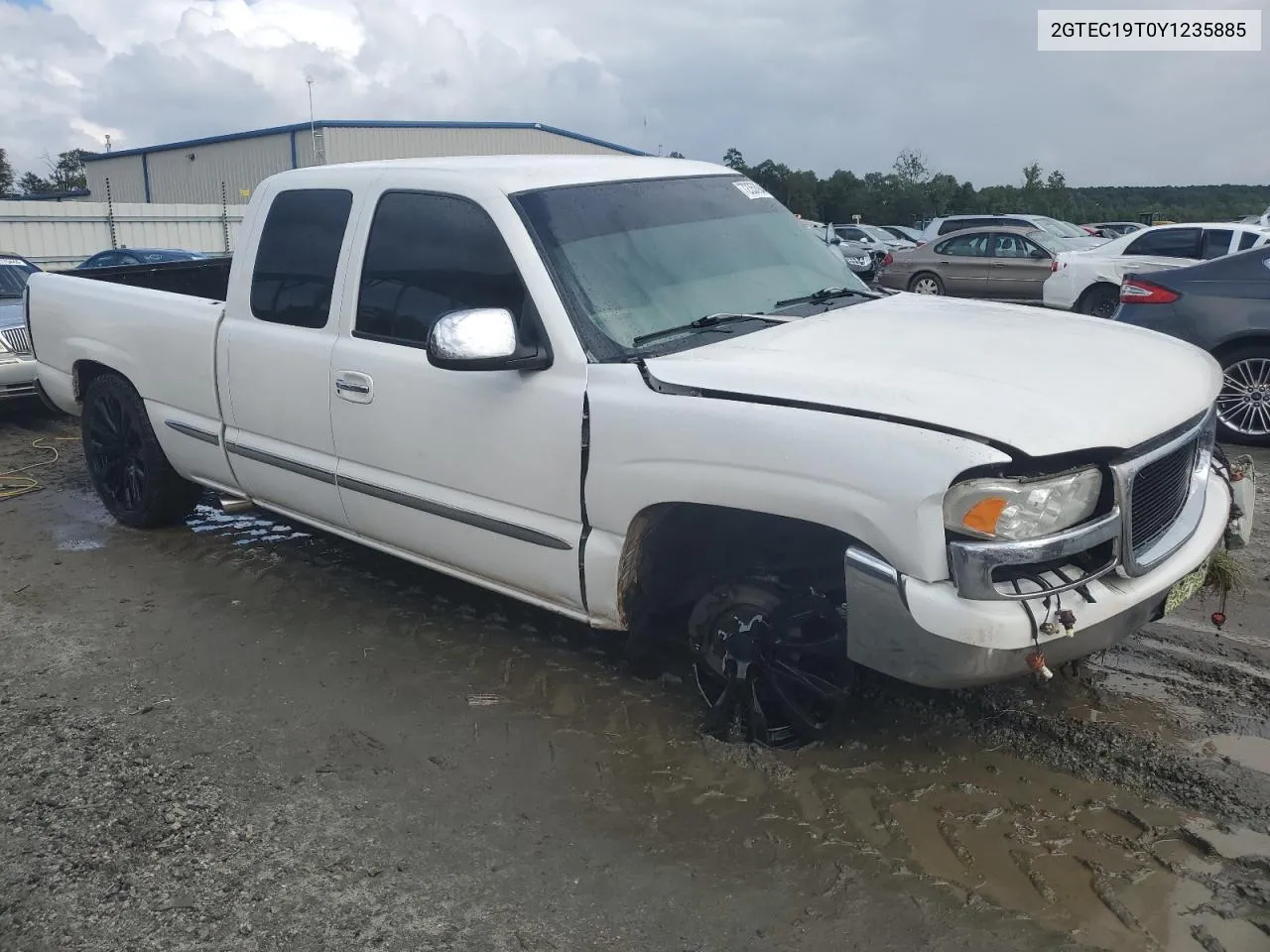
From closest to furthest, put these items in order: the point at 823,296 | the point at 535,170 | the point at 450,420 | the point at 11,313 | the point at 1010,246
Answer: the point at 450,420 < the point at 535,170 < the point at 823,296 < the point at 11,313 < the point at 1010,246

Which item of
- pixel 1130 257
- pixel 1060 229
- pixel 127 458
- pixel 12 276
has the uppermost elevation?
pixel 1060 229

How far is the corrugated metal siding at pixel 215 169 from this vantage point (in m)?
35.5

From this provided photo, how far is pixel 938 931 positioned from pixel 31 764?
2856 mm

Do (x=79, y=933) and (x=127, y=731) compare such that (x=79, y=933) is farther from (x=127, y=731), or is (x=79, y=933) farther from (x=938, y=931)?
(x=938, y=931)

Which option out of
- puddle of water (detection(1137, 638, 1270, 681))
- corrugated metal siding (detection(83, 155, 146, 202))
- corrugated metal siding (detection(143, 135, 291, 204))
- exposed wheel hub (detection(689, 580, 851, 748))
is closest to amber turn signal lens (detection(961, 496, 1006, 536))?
exposed wheel hub (detection(689, 580, 851, 748))

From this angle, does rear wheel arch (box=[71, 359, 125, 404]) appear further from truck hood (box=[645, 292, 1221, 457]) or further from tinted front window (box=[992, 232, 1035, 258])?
tinted front window (box=[992, 232, 1035, 258])

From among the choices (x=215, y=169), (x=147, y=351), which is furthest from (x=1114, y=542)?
(x=215, y=169)

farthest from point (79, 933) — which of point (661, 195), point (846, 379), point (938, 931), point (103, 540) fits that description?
point (103, 540)

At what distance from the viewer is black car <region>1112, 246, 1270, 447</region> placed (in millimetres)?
7332

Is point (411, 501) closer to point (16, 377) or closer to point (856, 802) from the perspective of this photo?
point (856, 802)

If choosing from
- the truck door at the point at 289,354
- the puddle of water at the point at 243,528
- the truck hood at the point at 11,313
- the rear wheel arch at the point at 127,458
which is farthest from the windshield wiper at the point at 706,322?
the truck hood at the point at 11,313

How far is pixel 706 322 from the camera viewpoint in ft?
11.9

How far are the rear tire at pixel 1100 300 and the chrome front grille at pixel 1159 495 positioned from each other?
Answer: 449 inches

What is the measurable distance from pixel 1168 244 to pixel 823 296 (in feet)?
36.7
